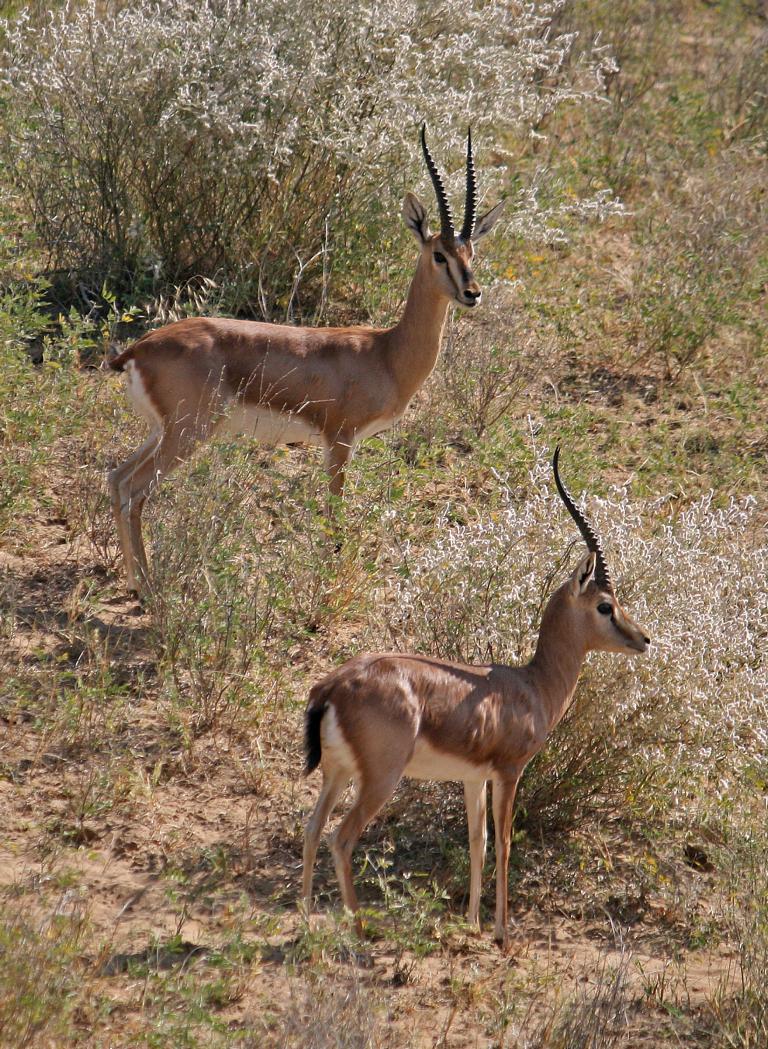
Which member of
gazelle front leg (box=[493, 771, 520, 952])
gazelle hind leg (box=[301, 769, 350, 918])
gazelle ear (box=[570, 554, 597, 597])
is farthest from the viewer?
gazelle ear (box=[570, 554, 597, 597])

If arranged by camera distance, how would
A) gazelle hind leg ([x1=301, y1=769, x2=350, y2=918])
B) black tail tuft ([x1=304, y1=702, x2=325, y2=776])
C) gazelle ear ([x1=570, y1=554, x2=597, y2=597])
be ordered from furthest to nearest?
gazelle ear ([x1=570, y1=554, x2=597, y2=597]) < gazelle hind leg ([x1=301, y1=769, x2=350, y2=918]) < black tail tuft ([x1=304, y1=702, x2=325, y2=776])

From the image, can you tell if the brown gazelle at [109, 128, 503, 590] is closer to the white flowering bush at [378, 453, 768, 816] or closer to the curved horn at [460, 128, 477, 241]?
the curved horn at [460, 128, 477, 241]

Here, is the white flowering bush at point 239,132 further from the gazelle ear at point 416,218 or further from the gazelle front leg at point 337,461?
the gazelle front leg at point 337,461

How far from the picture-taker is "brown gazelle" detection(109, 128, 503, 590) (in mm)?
6852

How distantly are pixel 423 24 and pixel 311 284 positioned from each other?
2039mm

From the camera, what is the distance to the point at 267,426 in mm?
7242

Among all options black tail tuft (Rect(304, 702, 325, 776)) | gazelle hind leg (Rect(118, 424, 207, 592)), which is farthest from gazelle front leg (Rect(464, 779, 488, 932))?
gazelle hind leg (Rect(118, 424, 207, 592))

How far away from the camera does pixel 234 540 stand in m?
6.52

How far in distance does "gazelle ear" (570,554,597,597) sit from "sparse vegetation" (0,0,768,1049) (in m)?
0.38

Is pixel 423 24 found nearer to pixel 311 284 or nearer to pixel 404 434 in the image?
pixel 311 284

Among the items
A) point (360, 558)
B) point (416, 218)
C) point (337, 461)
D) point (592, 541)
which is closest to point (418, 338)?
point (416, 218)

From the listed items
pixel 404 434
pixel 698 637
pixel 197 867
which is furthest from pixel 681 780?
pixel 404 434

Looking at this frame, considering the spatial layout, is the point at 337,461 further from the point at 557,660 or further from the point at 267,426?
the point at 557,660

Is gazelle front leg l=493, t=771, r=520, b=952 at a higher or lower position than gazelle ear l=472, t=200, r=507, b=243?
lower
